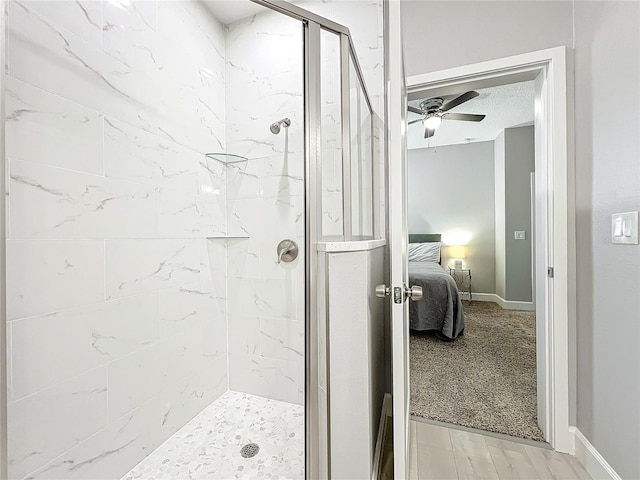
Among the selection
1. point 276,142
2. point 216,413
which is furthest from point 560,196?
point 216,413

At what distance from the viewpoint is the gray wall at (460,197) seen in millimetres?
5125

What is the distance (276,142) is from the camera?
1620 millimetres

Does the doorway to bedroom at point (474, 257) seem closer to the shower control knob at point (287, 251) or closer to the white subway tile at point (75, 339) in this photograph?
the shower control knob at point (287, 251)

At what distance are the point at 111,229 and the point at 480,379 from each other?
251 centimetres

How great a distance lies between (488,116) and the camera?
158 inches

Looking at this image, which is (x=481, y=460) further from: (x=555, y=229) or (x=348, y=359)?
(x=555, y=229)

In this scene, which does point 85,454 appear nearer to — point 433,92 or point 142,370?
point 142,370

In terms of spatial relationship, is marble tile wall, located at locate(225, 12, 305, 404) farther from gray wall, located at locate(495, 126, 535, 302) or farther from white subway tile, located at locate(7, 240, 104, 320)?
gray wall, located at locate(495, 126, 535, 302)

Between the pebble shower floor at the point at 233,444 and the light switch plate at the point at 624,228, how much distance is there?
4.72ft

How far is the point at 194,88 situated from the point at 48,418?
1.56 m

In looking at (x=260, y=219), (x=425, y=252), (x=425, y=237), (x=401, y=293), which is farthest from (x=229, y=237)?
(x=425, y=237)

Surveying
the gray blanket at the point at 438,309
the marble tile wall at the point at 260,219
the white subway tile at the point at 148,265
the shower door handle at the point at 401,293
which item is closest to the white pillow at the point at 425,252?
the gray blanket at the point at 438,309

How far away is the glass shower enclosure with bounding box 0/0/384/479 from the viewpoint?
983 mm

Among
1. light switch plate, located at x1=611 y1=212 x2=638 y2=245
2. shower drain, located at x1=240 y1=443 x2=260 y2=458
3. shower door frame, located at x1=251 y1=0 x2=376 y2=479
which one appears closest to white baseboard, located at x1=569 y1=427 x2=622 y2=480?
light switch plate, located at x1=611 y1=212 x2=638 y2=245
